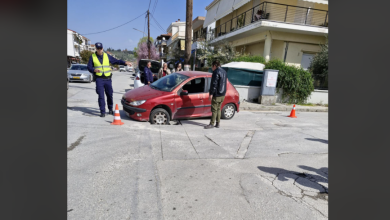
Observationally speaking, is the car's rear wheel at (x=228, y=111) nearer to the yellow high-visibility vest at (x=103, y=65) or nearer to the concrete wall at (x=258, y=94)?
the yellow high-visibility vest at (x=103, y=65)

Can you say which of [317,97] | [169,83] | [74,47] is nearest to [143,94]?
[169,83]

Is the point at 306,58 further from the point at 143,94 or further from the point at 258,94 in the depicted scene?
the point at 143,94

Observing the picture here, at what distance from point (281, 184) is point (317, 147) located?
7.93ft

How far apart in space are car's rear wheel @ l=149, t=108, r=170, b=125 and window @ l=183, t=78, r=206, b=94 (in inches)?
42.4

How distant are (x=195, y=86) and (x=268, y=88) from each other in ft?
19.5

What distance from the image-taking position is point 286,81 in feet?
39.2

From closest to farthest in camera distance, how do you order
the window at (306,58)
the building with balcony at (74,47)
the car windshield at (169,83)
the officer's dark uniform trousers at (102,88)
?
1. the officer's dark uniform trousers at (102,88)
2. the car windshield at (169,83)
3. the window at (306,58)
4. the building with balcony at (74,47)

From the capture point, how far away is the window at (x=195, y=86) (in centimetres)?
680

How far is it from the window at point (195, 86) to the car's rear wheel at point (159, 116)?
1077mm

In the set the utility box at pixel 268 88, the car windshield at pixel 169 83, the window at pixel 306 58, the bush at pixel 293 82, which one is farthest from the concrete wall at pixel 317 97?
the car windshield at pixel 169 83

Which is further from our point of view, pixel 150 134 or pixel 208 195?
pixel 150 134

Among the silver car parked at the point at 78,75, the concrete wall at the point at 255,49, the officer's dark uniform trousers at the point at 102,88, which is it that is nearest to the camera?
the officer's dark uniform trousers at the point at 102,88
